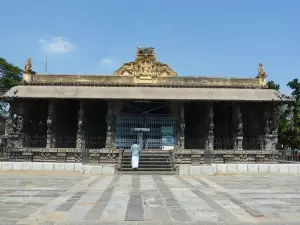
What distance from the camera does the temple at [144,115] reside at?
67.7ft

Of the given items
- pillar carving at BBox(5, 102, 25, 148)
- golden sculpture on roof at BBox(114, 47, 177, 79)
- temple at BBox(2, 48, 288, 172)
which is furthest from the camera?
golden sculpture on roof at BBox(114, 47, 177, 79)

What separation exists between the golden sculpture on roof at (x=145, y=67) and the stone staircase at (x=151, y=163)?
600 centimetres

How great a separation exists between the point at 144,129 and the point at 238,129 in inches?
243

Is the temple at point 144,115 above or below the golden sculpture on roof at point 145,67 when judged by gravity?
below

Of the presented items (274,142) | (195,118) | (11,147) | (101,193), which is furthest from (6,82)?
(101,193)

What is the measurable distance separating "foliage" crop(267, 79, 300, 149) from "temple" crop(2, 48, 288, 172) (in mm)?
4211

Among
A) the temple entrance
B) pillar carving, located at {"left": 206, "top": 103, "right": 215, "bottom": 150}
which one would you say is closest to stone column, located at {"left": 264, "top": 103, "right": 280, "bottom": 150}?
pillar carving, located at {"left": 206, "top": 103, "right": 215, "bottom": 150}

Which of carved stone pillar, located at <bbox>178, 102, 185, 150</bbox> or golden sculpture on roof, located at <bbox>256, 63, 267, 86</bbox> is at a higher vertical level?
golden sculpture on roof, located at <bbox>256, 63, 267, 86</bbox>

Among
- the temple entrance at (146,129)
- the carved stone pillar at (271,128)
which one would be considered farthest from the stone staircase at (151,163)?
the carved stone pillar at (271,128)

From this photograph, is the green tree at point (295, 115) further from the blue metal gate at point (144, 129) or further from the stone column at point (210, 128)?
the blue metal gate at point (144, 129)

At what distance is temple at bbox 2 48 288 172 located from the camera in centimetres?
2062

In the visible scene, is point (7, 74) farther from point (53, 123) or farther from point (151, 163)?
point (151, 163)

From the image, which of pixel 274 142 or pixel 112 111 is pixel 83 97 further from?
pixel 274 142

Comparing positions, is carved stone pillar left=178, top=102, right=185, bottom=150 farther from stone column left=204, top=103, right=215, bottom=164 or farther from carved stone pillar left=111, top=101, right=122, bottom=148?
carved stone pillar left=111, top=101, right=122, bottom=148
